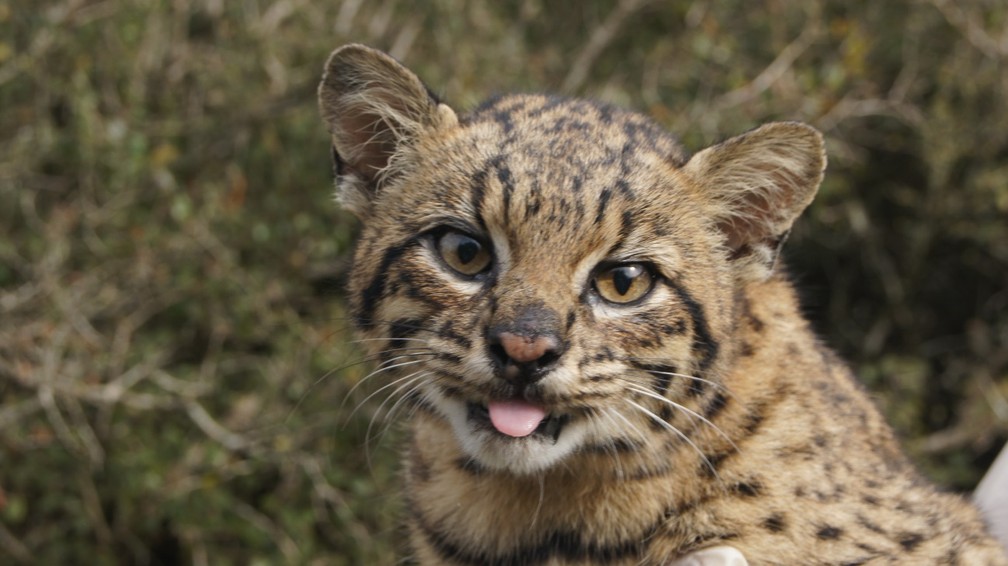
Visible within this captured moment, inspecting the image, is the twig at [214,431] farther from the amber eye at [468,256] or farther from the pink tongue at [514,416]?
the pink tongue at [514,416]

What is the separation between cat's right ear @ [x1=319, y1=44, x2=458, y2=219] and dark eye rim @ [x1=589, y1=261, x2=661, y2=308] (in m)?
0.86

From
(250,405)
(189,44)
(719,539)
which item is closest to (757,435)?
(719,539)

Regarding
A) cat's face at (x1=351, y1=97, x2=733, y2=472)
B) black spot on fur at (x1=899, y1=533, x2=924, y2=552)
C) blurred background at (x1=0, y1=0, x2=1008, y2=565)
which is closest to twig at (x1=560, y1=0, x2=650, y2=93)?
blurred background at (x1=0, y1=0, x2=1008, y2=565)

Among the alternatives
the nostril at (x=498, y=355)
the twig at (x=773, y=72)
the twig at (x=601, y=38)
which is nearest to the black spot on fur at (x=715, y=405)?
the nostril at (x=498, y=355)

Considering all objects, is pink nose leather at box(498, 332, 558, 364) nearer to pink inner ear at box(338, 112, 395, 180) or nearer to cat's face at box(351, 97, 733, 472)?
cat's face at box(351, 97, 733, 472)

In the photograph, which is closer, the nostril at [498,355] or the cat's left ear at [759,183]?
the nostril at [498,355]

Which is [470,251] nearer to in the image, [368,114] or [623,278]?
[623,278]

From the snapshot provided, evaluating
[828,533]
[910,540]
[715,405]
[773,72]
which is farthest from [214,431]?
[773,72]

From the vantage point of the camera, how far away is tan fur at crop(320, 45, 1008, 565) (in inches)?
142

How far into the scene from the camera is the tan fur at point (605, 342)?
3.61 meters

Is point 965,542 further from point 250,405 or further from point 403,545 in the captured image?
point 250,405

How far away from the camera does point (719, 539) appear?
3.80 meters

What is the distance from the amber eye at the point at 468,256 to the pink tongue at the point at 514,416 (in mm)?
450

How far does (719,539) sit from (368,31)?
5526mm
